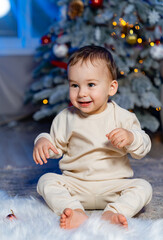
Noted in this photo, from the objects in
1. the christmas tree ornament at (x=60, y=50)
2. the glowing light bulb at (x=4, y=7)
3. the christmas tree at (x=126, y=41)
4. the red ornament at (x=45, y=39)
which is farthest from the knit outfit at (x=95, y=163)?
the glowing light bulb at (x=4, y=7)

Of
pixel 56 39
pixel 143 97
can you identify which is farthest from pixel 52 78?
pixel 143 97

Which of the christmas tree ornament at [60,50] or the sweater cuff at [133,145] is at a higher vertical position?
the christmas tree ornament at [60,50]

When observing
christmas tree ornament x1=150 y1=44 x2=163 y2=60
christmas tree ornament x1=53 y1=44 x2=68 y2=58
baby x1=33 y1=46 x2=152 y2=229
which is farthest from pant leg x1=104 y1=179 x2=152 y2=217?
christmas tree ornament x1=53 y1=44 x2=68 y2=58

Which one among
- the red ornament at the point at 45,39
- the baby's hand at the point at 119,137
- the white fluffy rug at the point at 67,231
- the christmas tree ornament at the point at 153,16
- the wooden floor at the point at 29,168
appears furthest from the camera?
the red ornament at the point at 45,39

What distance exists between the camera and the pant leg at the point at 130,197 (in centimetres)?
102

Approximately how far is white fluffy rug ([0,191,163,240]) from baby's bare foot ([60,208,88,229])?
17 millimetres

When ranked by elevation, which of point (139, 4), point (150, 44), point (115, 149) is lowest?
point (115, 149)

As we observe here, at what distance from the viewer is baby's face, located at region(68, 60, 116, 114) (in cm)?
111

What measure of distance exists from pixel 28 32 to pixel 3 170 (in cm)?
201

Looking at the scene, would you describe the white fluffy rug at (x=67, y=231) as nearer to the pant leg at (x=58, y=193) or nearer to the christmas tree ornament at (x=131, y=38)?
the pant leg at (x=58, y=193)

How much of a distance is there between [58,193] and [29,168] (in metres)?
0.60

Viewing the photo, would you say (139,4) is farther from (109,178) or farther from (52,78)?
(109,178)

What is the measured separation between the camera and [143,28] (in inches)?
89.0

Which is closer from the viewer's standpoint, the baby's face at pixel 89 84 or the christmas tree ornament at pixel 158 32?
the baby's face at pixel 89 84
